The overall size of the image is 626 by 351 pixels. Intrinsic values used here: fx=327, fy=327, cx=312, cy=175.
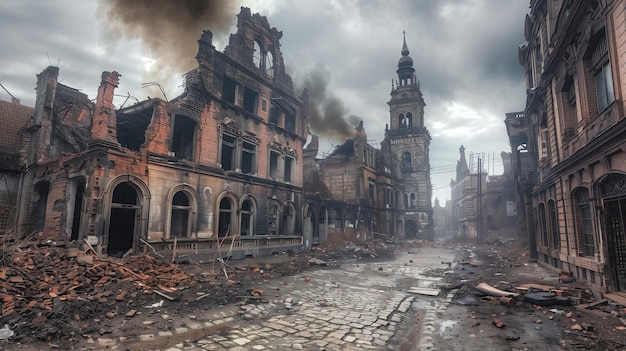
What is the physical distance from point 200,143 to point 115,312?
34.3 ft

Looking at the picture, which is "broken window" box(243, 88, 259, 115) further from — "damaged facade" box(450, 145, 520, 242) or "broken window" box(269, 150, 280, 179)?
"damaged facade" box(450, 145, 520, 242)

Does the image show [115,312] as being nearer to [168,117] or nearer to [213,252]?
[213,252]

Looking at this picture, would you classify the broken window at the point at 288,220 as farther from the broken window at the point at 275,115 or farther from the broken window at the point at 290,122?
the broken window at the point at 275,115

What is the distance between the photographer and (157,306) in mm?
8062

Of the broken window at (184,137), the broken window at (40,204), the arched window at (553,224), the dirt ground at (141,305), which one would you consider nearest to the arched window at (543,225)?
the arched window at (553,224)

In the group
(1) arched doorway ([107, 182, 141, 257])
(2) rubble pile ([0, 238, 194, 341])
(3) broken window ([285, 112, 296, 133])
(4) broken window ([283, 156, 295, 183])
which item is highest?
(3) broken window ([285, 112, 296, 133])

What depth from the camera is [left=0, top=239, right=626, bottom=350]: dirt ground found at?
619 centimetres

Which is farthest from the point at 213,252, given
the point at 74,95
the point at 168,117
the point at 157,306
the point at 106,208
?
the point at 74,95

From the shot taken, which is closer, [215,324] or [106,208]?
[215,324]

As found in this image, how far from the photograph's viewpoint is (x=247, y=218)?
20094 millimetres

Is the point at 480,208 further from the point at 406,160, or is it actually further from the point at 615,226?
the point at 615,226

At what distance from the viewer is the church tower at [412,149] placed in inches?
1949

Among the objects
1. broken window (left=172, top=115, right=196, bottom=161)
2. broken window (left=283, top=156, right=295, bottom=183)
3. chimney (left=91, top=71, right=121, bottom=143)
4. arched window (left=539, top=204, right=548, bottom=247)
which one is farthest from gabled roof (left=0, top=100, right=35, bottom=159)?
arched window (left=539, top=204, right=548, bottom=247)

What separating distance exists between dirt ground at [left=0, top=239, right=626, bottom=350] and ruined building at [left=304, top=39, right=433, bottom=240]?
17.0 m
